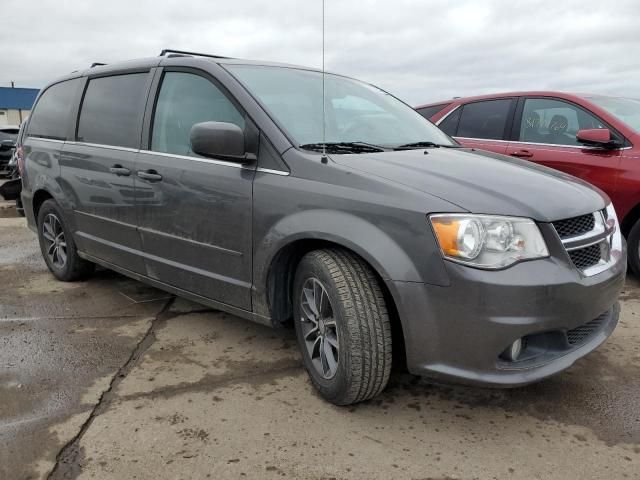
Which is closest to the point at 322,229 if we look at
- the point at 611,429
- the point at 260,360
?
the point at 260,360

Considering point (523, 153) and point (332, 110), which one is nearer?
point (332, 110)

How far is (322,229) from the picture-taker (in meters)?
2.46

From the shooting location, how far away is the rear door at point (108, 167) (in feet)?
11.7

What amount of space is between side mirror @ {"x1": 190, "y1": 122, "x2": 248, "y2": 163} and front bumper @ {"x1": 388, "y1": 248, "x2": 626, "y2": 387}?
110cm

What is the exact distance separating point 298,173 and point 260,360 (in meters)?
1.18

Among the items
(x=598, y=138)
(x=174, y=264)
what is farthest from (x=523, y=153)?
(x=174, y=264)

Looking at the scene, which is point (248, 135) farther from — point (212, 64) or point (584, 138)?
point (584, 138)

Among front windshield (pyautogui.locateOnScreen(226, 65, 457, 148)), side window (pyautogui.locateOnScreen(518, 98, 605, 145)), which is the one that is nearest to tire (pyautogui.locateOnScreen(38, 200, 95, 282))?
front windshield (pyautogui.locateOnScreen(226, 65, 457, 148))

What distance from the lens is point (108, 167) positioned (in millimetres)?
3680

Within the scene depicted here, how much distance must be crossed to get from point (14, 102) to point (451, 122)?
167ft

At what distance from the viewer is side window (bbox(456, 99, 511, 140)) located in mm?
5441

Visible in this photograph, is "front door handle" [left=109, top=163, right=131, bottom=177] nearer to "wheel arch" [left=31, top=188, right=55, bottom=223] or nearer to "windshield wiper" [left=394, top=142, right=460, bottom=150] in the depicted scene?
"wheel arch" [left=31, top=188, right=55, bottom=223]

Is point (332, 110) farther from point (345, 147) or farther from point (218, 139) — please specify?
point (218, 139)

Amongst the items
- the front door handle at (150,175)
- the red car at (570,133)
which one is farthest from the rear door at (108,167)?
the red car at (570,133)
